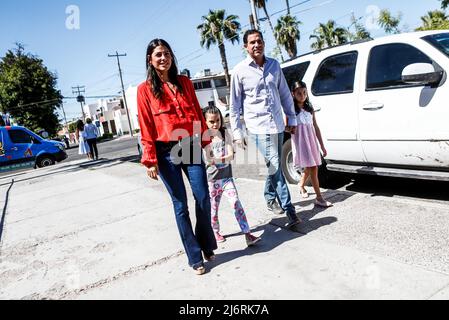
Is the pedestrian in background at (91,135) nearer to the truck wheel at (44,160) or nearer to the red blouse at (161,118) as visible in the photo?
the truck wheel at (44,160)

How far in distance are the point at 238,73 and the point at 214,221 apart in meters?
1.45

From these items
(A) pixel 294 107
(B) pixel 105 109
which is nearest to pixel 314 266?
(A) pixel 294 107

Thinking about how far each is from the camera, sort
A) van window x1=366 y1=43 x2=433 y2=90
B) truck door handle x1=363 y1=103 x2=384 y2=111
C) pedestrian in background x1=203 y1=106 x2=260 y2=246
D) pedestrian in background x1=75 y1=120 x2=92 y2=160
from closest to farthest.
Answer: pedestrian in background x1=203 y1=106 x2=260 y2=246 < van window x1=366 y1=43 x2=433 y2=90 < truck door handle x1=363 y1=103 x2=384 y2=111 < pedestrian in background x1=75 y1=120 x2=92 y2=160

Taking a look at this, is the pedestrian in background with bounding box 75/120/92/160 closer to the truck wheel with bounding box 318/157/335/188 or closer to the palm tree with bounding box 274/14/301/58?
the truck wheel with bounding box 318/157/335/188

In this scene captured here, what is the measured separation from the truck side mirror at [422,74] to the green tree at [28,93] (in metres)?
38.2

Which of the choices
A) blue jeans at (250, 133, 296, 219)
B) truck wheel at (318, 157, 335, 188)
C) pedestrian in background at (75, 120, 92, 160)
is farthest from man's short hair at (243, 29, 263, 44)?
pedestrian in background at (75, 120, 92, 160)

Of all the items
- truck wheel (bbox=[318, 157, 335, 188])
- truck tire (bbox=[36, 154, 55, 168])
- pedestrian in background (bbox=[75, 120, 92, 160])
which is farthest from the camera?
truck tire (bbox=[36, 154, 55, 168])

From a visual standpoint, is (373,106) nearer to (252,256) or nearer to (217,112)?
(217,112)

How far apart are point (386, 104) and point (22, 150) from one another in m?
14.8

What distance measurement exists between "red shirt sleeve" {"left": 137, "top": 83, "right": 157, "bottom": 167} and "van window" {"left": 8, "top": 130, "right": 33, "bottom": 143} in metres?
14.4

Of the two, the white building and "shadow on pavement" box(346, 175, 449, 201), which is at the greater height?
the white building

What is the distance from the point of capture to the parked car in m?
3.51
